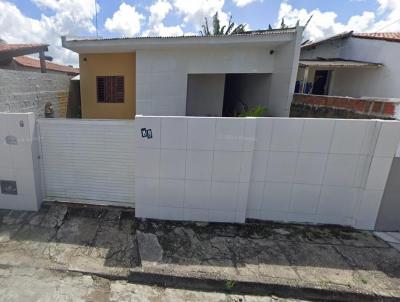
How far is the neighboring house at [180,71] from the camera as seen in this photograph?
6355 millimetres

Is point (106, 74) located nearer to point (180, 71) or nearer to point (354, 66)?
point (180, 71)

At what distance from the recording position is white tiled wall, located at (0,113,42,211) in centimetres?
357

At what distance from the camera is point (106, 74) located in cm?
798

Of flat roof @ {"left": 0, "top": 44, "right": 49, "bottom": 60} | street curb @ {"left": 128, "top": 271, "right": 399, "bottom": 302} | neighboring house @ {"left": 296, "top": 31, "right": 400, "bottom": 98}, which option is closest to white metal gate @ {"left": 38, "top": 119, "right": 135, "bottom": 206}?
street curb @ {"left": 128, "top": 271, "right": 399, "bottom": 302}

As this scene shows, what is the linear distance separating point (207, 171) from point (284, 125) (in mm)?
1362

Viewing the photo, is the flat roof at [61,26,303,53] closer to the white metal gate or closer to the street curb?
the white metal gate

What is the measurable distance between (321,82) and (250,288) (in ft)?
41.8

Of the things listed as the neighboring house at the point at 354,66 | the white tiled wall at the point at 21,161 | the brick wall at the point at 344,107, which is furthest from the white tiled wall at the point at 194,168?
the neighboring house at the point at 354,66

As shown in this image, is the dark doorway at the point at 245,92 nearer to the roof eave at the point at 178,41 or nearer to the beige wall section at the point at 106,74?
the roof eave at the point at 178,41

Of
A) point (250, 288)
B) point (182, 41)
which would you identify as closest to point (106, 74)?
point (182, 41)

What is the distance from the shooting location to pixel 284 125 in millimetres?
3395

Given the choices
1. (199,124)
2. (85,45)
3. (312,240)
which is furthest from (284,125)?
(85,45)

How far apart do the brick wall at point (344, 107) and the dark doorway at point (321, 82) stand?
5.42 meters

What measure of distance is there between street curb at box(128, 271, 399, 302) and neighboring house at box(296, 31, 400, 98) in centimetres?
898
